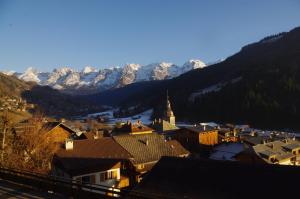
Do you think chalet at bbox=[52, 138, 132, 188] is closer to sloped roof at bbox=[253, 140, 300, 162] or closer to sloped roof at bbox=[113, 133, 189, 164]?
sloped roof at bbox=[113, 133, 189, 164]

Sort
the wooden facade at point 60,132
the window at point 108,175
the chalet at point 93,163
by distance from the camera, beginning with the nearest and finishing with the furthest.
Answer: the chalet at point 93,163, the window at point 108,175, the wooden facade at point 60,132

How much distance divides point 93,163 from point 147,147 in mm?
14113

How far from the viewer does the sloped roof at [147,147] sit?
6450cm

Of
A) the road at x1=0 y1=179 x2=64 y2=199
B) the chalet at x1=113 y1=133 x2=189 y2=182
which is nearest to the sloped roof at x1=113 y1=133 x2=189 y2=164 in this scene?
the chalet at x1=113 y1=133 x2=189 y2=182

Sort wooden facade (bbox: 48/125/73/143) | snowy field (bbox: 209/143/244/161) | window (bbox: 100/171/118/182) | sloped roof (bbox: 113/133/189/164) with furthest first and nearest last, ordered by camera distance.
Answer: snowy field (bbox: 209/143/244/161) < wooden facade (bbox: 48/125/73/143) < sloped roof (bbox: 113/133/189/164) < window (bbox: 100/171/118/182)

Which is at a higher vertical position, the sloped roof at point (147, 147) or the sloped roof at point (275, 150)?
the sloped roof at point (147, 147)

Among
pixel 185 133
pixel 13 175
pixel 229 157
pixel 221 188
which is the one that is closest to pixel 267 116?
pixel 185 133

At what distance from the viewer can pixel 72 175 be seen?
51.7 meters

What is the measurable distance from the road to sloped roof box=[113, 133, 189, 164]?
3838 centimetres

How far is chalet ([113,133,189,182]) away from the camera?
61.9 meters

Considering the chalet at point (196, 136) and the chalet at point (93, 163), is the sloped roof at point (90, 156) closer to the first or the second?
the chalet at point (93, 163)

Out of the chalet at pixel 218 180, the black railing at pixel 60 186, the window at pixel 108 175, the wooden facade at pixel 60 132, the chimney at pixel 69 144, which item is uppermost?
the wooden facade at pixel 60 132

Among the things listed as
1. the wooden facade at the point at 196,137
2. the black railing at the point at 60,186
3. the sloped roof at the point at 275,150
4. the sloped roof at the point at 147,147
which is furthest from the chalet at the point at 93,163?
the wooden facade at the point at 196,137

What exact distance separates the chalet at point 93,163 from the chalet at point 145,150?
166 cm
